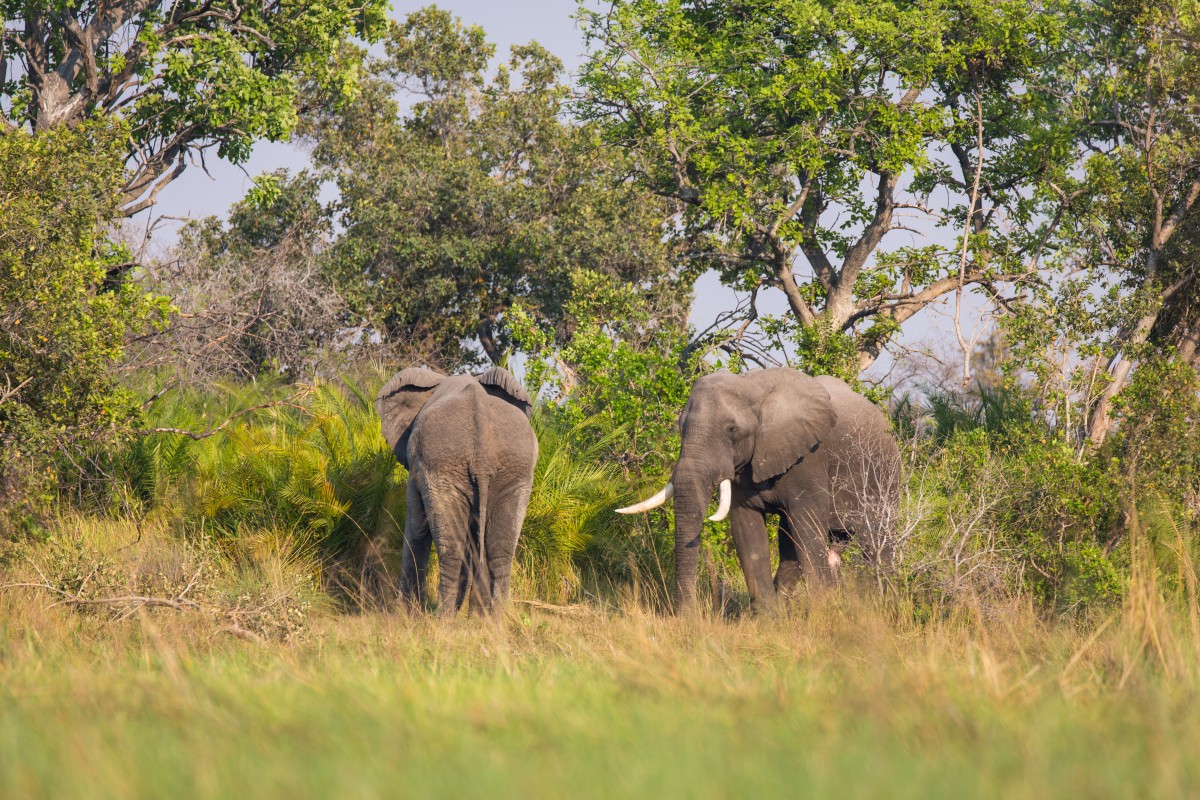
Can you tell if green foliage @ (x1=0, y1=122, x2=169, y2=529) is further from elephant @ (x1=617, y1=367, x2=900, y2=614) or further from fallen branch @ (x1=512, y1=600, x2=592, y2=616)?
elephant @ (x1=617, y1=367, x2=900, y2=614)

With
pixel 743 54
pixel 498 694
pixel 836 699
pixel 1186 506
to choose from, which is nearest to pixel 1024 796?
pixel 836 699

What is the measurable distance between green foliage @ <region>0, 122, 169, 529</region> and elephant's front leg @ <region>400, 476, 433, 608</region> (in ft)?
8.76

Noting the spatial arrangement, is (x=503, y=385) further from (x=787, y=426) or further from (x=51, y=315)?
(x=51, y=315)

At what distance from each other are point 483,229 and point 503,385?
16458 mm

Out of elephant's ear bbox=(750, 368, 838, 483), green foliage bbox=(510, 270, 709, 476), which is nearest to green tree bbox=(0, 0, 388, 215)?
green foliage bbox=(510, 270, 709, 476)

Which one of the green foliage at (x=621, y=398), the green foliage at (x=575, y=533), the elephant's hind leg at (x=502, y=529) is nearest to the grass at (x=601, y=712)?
the elephant's hind leg at (x=502, y=529)

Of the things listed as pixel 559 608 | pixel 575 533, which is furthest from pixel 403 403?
pixel 575 533

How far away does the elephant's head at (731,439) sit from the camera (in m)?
9.75

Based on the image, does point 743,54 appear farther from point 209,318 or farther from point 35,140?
point 35,140

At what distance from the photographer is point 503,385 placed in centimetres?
975

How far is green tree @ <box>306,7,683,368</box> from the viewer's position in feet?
81.4

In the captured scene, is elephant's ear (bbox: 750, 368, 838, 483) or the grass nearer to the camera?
the grass

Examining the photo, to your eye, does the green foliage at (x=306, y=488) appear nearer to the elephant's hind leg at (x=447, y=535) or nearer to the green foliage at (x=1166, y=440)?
the elephant's hind leg at (x=447, y=535)

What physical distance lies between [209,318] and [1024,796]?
13237 mm
